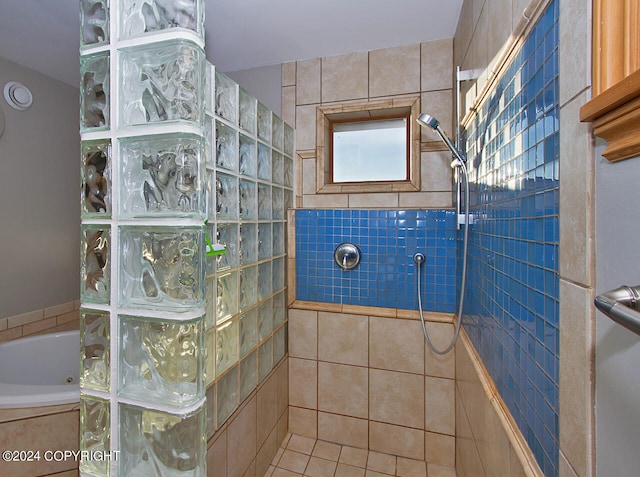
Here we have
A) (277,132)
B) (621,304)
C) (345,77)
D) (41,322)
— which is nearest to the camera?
(621,304)

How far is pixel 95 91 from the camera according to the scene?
70 centimetres

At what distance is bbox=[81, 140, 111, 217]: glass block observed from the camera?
70cm

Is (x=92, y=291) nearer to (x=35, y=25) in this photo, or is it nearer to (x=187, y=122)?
(x=187, y=122)

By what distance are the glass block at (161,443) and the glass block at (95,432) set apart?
4 centimetres

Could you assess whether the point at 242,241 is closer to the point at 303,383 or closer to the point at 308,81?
the point at 303,383

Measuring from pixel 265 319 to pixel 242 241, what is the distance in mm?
485

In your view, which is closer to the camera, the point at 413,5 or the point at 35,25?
the point at 413,5

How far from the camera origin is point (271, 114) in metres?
1.65

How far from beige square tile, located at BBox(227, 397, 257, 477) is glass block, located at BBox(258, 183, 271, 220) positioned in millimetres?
922

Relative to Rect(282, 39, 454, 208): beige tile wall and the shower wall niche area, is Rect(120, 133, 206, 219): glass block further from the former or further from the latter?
Rect(282, 39, 454, 208): beige tile wall

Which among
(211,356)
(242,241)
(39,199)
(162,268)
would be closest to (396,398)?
(211,356)

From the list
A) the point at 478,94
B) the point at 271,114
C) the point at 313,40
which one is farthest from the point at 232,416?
the point at 313,40

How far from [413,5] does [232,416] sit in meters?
2.04

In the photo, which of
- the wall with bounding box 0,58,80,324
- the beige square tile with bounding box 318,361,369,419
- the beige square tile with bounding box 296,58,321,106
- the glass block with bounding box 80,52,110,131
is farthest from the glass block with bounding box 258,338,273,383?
the wall with bounding box 0,58,80,324
